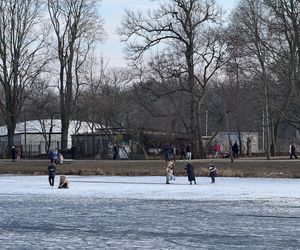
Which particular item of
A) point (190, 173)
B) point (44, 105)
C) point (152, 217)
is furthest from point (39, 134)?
point (152, 217)

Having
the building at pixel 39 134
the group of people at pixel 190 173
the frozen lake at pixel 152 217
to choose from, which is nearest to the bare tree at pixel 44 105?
the building at pixel 39 134

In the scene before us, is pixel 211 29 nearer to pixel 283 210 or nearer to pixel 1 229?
pixel 283 210

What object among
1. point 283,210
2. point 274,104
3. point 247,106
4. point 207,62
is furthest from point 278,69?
point 283,210

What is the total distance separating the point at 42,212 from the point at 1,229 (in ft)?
15.2

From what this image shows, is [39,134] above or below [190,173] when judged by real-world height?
above

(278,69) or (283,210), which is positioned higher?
(278,69)

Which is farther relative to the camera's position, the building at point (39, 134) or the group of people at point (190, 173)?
the building at point (39, 134)

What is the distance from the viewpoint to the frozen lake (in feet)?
53.1

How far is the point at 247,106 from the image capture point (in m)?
68.3

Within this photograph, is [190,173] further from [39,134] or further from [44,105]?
[39,134]

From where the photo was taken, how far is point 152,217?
70.8 feet

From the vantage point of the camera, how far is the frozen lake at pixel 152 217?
1619cm

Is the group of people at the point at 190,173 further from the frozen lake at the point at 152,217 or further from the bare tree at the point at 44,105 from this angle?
the bare tree at the point at 44,105

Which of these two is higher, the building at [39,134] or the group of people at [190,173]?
the building at [39,134]
